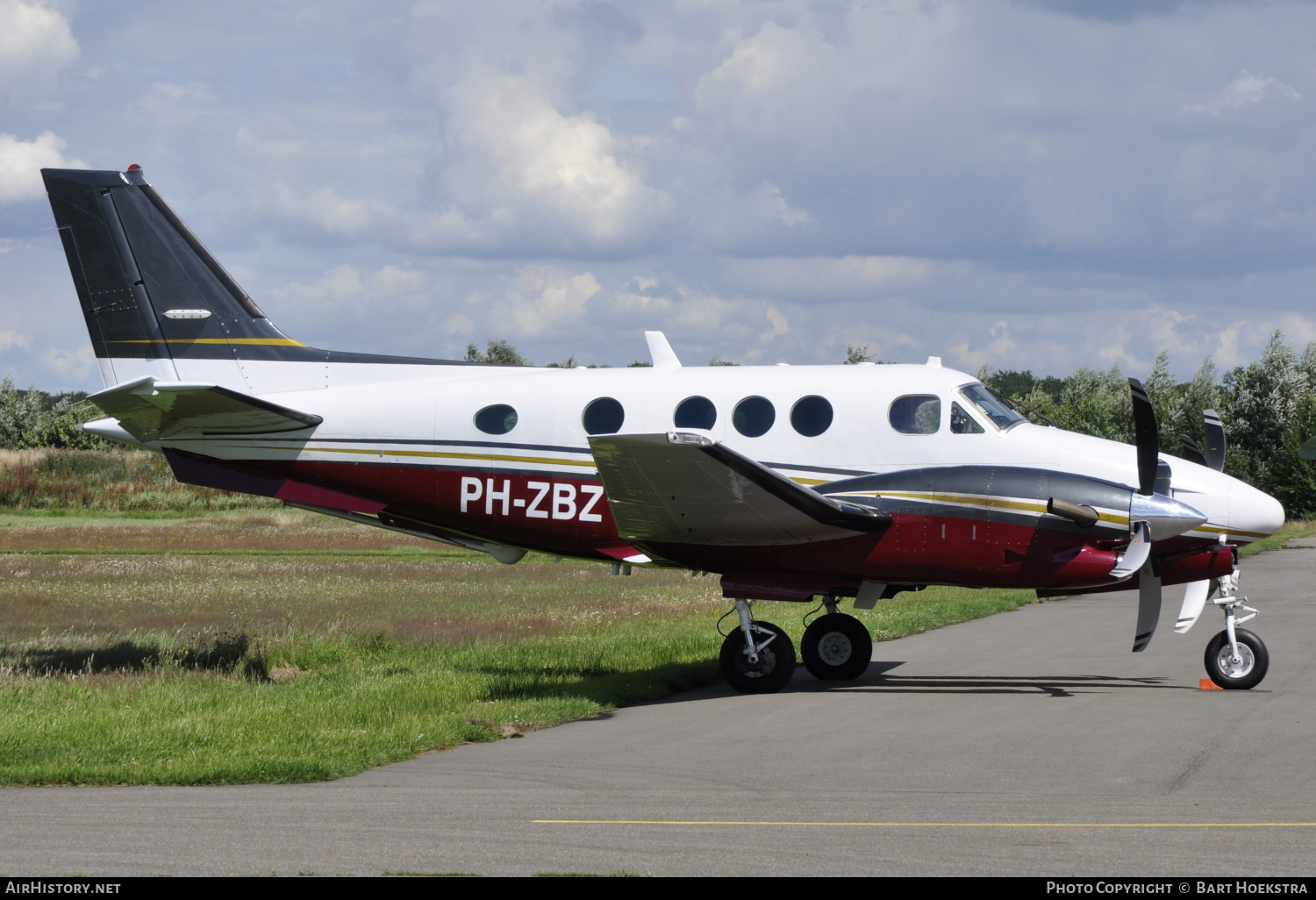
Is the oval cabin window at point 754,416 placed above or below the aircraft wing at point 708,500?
above

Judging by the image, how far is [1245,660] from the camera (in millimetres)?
12727

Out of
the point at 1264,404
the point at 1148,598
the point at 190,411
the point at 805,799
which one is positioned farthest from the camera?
the point at 1264,404

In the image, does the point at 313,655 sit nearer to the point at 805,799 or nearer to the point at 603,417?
the point at 603,417

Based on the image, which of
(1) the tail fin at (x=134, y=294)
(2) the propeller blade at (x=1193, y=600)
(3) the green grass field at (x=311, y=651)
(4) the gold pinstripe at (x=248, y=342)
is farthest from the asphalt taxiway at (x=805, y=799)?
(1) the tail fin at (x=134, y=294)

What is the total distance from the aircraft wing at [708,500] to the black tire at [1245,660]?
3721mm

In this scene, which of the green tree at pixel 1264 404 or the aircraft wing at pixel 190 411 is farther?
the green tree at pixel 1264 404

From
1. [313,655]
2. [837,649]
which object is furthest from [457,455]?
[837,649]

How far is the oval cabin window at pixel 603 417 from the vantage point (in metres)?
14.1

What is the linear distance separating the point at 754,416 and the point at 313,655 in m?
7.12

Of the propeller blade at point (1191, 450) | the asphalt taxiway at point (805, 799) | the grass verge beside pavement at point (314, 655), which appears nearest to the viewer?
the asphalt taxiway at point (805, 799)

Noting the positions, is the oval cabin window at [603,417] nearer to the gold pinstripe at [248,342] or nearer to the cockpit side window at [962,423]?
the cockpit side window at [962,423]

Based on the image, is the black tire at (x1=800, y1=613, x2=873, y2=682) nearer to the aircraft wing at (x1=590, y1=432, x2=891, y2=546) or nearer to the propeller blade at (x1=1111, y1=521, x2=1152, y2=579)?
the aircraft wing at (x1=590, y1=432, x2=891, y2=546)

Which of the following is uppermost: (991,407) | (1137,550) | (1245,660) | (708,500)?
(991,407)

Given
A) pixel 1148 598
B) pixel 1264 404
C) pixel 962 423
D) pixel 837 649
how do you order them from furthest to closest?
pixel 1264 404 < pixel 837 649 < pixel 962 423 < pixel 1148 598
